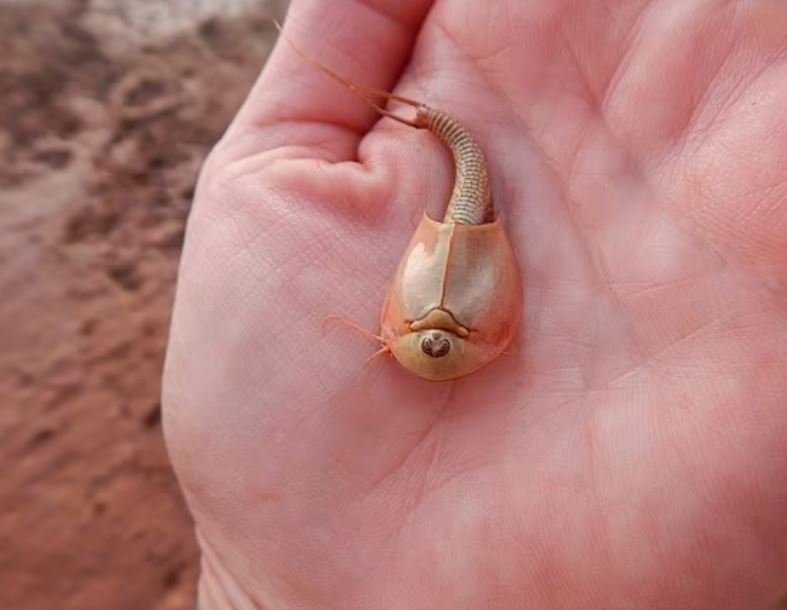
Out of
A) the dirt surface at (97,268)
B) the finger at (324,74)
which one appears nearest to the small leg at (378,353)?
the finger at (324,74)

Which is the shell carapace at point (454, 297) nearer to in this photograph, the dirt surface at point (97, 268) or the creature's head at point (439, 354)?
the creature's head at point (439, 354)

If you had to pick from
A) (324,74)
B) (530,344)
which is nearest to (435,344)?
(530,344)

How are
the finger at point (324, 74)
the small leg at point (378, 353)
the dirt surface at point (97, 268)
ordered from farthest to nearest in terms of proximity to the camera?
1. the dirt surface at point (97, 268)
2. the finger at point (324, 74)
3. the small leg at point (378, 353)

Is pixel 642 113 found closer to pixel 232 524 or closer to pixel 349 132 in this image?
pixel 349 132

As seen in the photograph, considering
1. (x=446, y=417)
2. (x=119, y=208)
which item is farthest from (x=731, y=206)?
(x=119, y=208)

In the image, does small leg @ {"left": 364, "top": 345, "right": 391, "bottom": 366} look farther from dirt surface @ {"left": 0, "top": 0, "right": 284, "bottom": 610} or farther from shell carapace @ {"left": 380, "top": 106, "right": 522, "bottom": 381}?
Result: dirt surface @ {"left": 0, "top": 0, "right": 284, "bottom": 610}

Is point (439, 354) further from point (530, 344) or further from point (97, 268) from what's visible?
point (97, 268)

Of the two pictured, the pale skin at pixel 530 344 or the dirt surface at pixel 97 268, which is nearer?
the pale skin at pixel 530 344
